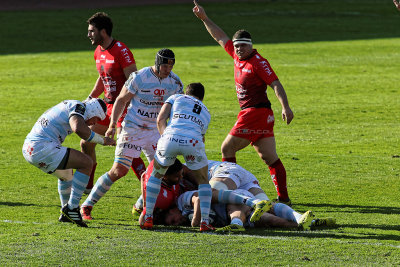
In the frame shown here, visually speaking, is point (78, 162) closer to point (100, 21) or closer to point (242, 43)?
point (100, 21)

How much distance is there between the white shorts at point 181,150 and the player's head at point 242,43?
2.25 meters

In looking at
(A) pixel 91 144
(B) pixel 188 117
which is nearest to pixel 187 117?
(B) pixel 188 117

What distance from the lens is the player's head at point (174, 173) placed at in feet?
32.2

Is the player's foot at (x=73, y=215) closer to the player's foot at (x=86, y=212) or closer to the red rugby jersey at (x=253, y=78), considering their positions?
the player's foot at (x=86, y=212)

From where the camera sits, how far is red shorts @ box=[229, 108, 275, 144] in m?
11.1

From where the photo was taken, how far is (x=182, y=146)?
9.15 meters

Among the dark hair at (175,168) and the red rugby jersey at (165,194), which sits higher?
the dark hair at (175,168)

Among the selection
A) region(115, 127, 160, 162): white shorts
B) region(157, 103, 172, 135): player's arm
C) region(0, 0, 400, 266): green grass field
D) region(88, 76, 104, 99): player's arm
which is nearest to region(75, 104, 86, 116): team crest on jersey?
region(157, 103, 172, 135): player's arm

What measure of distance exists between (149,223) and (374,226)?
2.73m

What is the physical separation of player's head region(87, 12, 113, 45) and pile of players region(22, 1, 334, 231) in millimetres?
14

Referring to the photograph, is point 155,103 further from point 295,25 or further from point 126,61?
point 295,25

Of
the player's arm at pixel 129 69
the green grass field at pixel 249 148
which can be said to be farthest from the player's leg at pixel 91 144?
the player's arm at pixel 129 69

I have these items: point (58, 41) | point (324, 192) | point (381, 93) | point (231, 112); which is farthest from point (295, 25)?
point (324, 192)

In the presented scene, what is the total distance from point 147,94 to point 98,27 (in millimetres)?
1491
